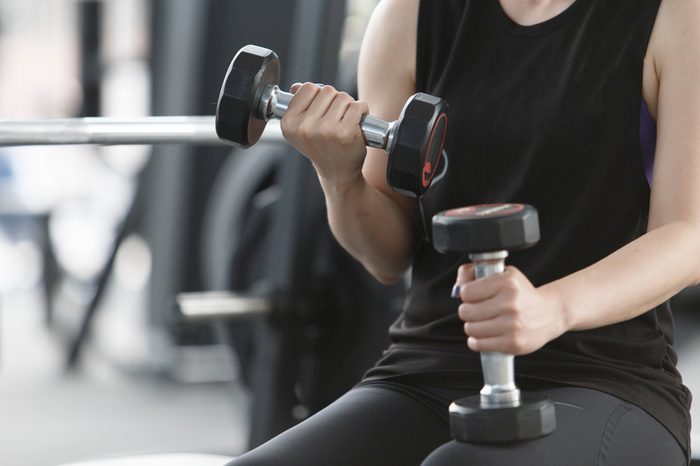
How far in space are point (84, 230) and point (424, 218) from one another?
458 centimetres

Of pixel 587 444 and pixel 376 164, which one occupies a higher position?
pixel 376 164

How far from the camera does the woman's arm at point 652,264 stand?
91cm

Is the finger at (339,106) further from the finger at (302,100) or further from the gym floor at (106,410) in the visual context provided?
the gym floor at (106,410)

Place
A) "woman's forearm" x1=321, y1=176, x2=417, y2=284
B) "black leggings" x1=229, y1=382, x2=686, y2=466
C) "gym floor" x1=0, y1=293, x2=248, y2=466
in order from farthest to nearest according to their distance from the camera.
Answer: "gym floor" x1=0, y1=293, x2=248, y2=466, "woman's forearm" x1=321, y1=176, x2=417, y2=284, "black leggings" x1=229, y1=382, x2=686, y2=466

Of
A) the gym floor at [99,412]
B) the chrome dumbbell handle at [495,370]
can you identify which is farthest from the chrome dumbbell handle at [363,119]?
the gym floor at [99,412]

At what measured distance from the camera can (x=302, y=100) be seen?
110 centimetres

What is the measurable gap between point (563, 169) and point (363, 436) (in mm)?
349

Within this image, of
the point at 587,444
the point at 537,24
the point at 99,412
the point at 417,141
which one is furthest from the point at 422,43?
the point at 99,412

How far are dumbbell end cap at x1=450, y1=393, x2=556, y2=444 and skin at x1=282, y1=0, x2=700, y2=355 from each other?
5cm

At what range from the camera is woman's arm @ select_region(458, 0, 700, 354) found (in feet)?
→ 2.97

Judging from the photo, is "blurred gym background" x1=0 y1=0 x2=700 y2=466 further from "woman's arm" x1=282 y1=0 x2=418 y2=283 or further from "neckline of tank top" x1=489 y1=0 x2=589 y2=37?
"neckline of tank top" x1=489 y1=0 x2=589 y2=37

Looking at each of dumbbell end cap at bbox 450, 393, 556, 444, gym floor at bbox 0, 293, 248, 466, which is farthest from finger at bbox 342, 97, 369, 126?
gym floor at bbox 0, 293, 248, 466

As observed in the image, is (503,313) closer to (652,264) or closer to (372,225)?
(652,264)

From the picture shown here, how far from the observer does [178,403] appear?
3.61 metres
